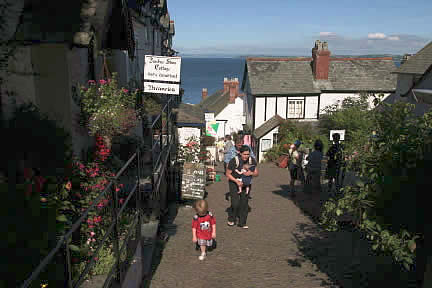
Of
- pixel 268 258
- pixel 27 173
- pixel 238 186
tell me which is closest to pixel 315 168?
pixel 238 186

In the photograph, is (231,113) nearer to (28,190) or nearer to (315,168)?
(315,168)

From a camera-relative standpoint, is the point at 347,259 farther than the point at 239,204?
No

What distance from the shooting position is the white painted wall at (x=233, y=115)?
42500 millimetres

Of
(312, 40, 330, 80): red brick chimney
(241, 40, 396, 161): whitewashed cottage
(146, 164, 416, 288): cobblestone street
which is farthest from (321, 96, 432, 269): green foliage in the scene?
(312, 40, 330, 80): red brick chimney

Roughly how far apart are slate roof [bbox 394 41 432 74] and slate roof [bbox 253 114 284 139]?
A: 9308 millimetres

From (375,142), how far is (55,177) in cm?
409

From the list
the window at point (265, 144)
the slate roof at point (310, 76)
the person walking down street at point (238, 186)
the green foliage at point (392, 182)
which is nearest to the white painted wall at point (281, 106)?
the slate roof at point (310, 76)

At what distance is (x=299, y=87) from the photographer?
101ft

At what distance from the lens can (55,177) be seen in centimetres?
499

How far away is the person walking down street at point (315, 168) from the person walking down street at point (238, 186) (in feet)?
10.2

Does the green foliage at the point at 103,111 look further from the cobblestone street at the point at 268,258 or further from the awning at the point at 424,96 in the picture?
the awning at the point at 424,96

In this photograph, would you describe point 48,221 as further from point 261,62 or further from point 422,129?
point 261,62

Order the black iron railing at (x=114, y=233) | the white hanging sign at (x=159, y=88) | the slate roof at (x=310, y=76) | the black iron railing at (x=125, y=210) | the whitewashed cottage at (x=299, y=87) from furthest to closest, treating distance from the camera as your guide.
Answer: the slate roof at (x=310, y=76) < the whitewashed cottage at (x=299, y=87) < the white hanging sign at (x=159, y=88) < the black iron railing at (x=125, y=210) < the black iron railing at (x=114, y=233)

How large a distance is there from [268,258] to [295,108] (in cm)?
2520
